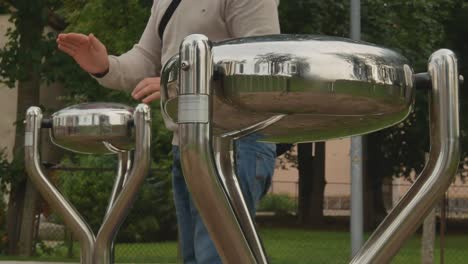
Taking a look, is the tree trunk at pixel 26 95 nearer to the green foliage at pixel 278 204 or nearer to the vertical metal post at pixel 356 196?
the vertical metal post at pixel 356 196

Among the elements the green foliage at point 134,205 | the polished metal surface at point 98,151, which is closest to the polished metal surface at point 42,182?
the polished metal surface at point 98,151

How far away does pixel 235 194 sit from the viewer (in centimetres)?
166

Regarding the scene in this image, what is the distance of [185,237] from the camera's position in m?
2.78

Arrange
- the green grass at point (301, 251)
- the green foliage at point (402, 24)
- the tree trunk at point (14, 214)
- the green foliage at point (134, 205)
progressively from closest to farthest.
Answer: the green grass at point (301, 251), the tree trunk at point (14, 214), the green foliage at point (402, 24), the green foliage at point (134, 205)

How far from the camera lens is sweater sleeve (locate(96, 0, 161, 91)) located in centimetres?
277

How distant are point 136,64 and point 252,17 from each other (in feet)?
1.31

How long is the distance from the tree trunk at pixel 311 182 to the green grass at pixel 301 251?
3004mm

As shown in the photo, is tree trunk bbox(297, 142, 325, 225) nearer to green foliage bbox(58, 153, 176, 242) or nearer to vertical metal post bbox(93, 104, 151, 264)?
green foliage bbox(58, 153, 176, 242)

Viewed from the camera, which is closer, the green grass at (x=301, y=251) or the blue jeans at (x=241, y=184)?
the blue jeans at (x=241, y=184)

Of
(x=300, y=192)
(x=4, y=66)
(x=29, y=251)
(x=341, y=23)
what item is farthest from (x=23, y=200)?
(x=300, y=192)

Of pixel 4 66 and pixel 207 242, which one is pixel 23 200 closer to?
pixel 4 66

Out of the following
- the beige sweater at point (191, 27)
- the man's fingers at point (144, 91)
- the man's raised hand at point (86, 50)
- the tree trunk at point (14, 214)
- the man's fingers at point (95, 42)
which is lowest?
the tree trunk at point (14, 214)

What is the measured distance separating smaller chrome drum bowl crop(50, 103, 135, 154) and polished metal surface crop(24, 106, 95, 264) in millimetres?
84

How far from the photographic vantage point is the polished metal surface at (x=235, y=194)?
63.8 inches
